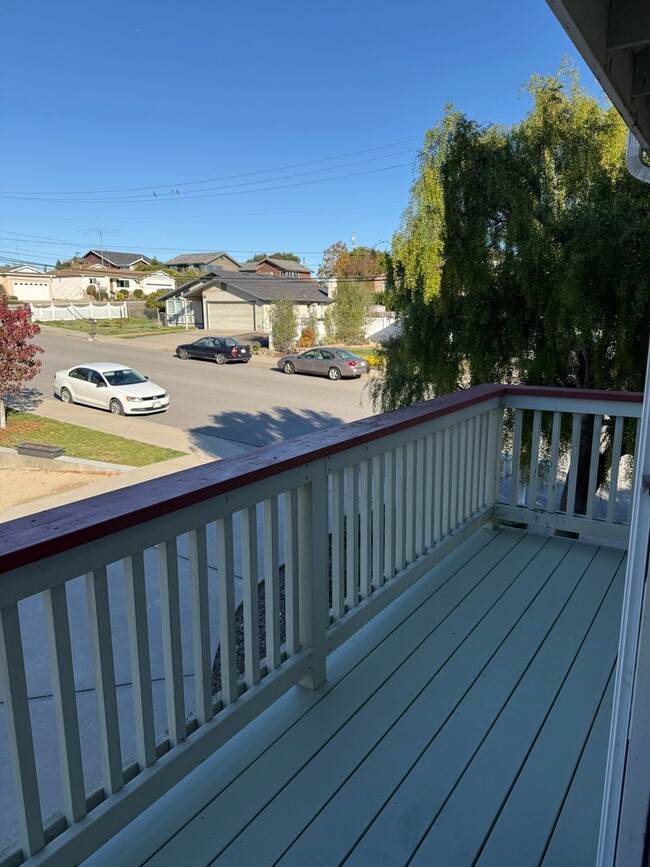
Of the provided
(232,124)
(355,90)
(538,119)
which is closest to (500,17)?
(538,119)

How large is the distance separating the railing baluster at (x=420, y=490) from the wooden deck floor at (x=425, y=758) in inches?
10.2

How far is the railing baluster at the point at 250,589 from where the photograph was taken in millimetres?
1644

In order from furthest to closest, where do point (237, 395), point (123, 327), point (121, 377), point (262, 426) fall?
point (123, 327)
point (237, 395)
point (121, 377)
point (262, 426)

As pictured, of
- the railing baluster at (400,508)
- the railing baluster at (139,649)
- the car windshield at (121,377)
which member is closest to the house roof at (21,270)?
the car windshield at (121,377)

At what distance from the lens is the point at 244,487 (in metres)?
1.57

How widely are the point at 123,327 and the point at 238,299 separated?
8036 mm

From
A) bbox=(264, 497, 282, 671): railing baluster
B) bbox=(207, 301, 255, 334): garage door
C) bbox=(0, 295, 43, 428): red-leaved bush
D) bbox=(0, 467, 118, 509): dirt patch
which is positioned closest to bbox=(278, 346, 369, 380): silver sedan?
bbox=(0, 295, 43, 428): red-leaved bush

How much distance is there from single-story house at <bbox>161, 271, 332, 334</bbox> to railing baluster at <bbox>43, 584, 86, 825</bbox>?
29387 millimetres

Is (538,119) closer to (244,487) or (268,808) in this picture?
(244,487)

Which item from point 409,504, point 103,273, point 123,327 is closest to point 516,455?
point 409,504

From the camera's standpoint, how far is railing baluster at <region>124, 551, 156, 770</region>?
132 cm

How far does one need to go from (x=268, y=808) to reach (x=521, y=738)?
0.78 m

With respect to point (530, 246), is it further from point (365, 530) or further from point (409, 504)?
point (365, 530)

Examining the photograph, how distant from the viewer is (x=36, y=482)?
8203 millimetres
